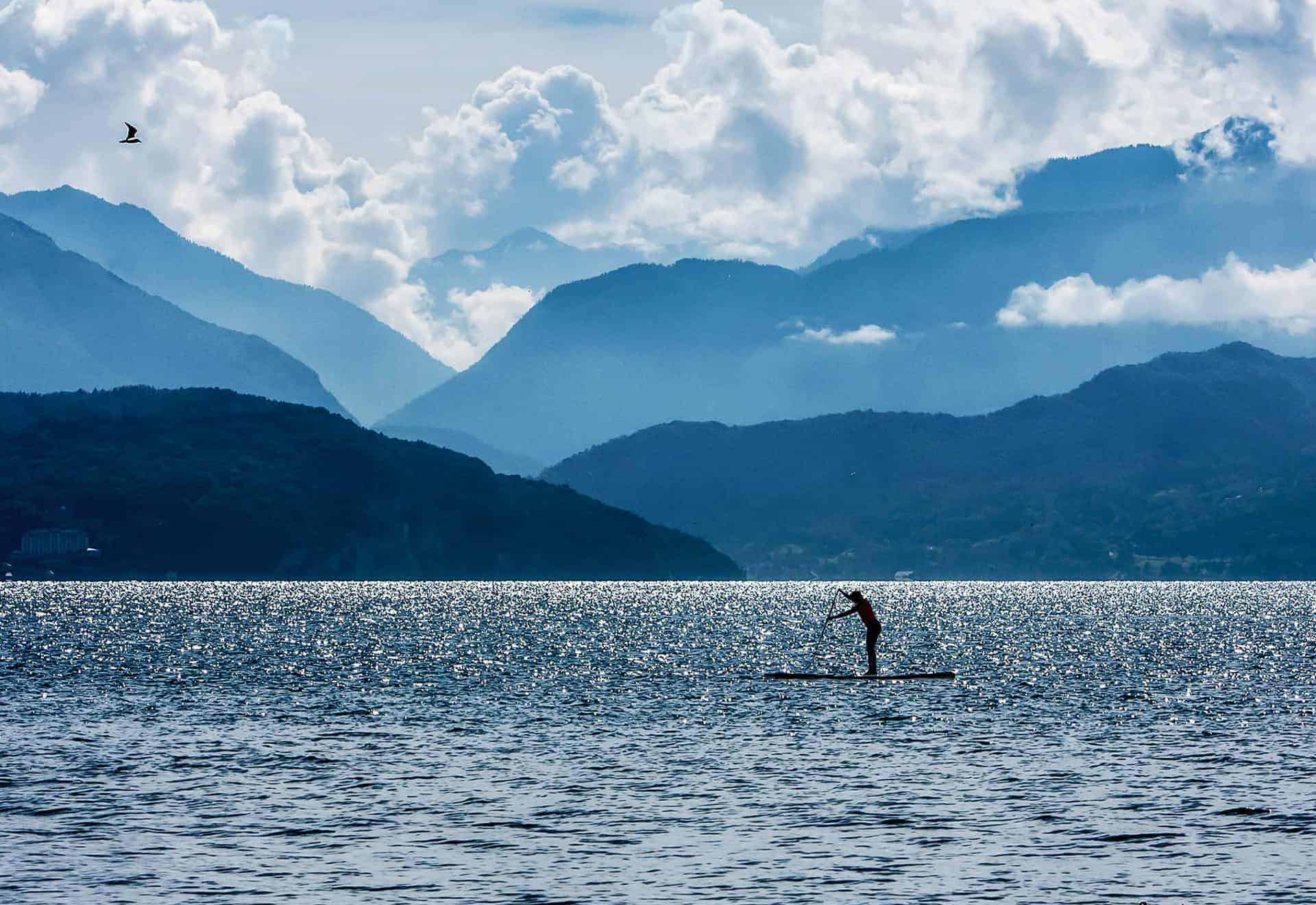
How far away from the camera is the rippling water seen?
4969cm

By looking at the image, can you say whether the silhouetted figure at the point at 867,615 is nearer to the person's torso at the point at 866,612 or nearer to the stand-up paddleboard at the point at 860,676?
the person's torso at the point at 866,612

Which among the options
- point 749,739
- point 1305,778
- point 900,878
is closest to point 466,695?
point 749,739

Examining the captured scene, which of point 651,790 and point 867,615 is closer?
point 651,790

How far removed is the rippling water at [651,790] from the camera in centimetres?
4969

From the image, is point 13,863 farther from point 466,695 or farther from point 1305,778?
point 466,695

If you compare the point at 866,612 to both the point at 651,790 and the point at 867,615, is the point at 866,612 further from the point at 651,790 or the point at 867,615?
the point at 651,790

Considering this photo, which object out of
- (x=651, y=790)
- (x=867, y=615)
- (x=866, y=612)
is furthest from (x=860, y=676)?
(x=651, y=790)

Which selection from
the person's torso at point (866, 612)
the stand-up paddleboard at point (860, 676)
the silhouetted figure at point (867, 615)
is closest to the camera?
the silhouetted figure at point (867, 615)

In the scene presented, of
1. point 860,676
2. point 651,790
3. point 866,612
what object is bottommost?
point 651,790

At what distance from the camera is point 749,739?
281 ft

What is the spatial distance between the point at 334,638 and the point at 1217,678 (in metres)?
100

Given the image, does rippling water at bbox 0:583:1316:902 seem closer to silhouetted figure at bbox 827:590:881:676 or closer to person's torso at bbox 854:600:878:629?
silhouetted figure at bbox 827:590:881:676

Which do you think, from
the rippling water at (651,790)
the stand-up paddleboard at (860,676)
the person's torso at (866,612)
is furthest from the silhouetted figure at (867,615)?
the rippling water at (651,790)

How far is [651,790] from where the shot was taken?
67.8 m
